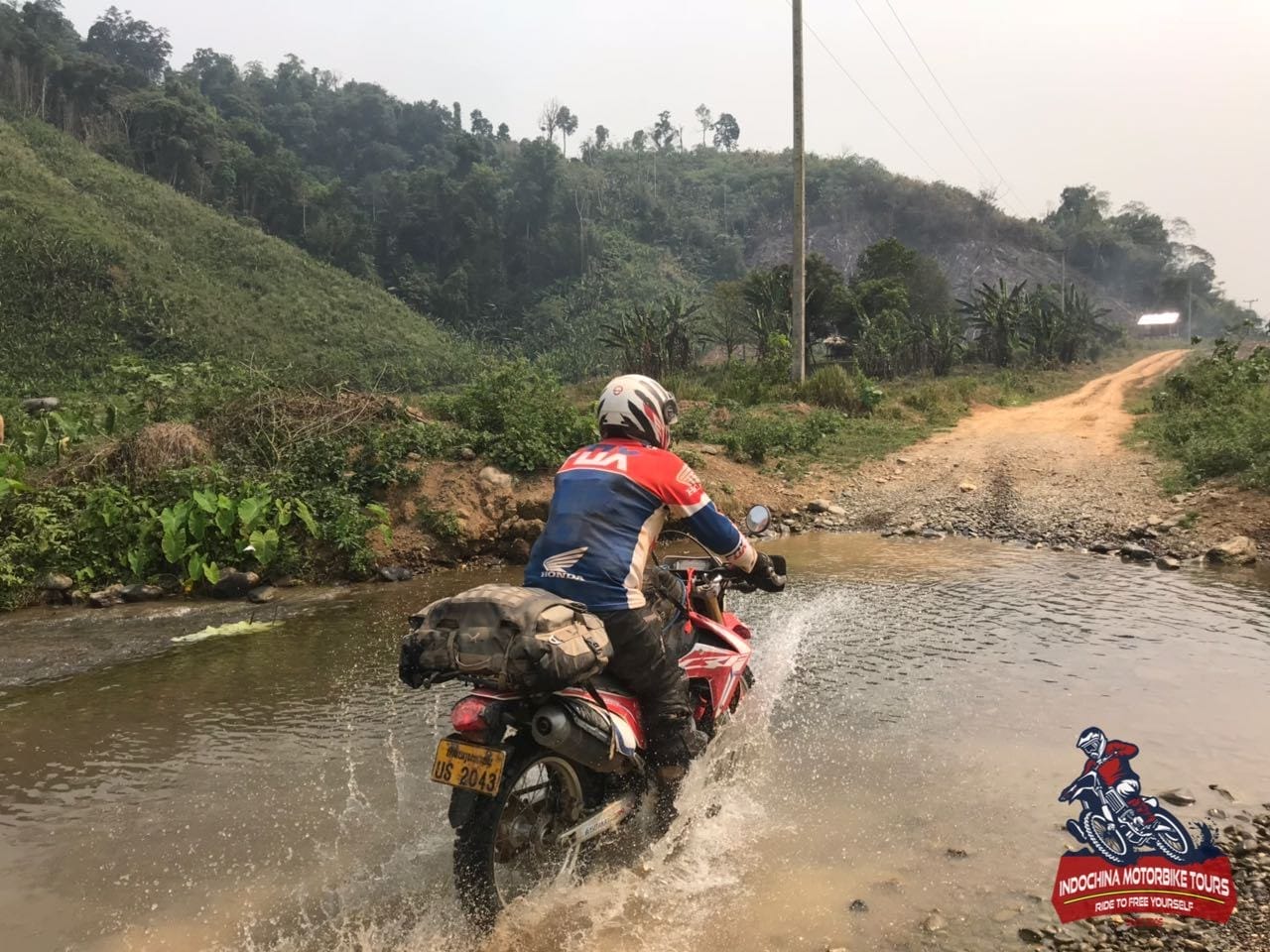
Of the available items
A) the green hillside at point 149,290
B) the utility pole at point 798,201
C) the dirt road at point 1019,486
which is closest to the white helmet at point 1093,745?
the dirt road at point 1019,486

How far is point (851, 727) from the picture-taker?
5.49 meters

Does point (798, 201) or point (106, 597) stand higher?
point (798, 201)

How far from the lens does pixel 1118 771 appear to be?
3957 mm

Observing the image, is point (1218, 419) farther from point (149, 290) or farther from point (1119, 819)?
point (149, 290)

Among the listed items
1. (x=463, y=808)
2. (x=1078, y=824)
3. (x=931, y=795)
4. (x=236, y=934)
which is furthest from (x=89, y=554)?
(x=1078, y=824)

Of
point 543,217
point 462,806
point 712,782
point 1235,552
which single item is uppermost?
point 543,217

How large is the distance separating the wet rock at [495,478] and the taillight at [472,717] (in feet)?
26.9

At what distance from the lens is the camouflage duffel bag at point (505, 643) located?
10.6 feet

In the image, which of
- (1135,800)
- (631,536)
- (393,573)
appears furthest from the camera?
(393,573)

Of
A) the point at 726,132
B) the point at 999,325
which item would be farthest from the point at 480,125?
the point at 999,325

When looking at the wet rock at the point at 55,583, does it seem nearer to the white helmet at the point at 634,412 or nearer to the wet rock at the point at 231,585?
the wet rock at the point at 231,585

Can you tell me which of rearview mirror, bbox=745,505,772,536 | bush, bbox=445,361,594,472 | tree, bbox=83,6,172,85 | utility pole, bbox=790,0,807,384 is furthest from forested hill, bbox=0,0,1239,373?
rearview mirror, bbox=745,505,772,536

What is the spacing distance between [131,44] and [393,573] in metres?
110

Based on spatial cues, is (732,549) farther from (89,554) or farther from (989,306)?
(989,306)
